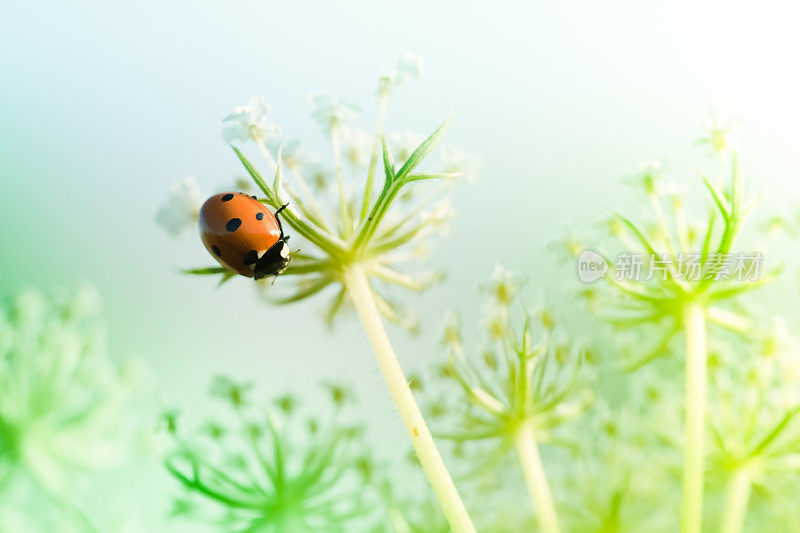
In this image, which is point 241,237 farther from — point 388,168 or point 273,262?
point 388,168

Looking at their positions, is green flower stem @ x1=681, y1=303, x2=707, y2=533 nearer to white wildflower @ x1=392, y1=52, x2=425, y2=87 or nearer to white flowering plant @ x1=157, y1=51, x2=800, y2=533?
white flowering plant @ x1=157, y1=51, x2=800, y2=533

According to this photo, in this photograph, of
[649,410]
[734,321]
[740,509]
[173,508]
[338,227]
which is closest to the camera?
[338,227]

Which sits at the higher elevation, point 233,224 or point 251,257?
point 233,224

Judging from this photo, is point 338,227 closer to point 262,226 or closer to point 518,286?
point 262,226

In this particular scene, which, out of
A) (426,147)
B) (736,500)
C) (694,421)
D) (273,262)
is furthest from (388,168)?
(736,500)

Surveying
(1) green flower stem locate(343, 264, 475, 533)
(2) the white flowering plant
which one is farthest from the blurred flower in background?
(1) green flower stem locate(343, 264, 475, 533)

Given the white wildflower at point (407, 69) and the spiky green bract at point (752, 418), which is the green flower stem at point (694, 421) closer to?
the spiky green bract at point (752, 418)

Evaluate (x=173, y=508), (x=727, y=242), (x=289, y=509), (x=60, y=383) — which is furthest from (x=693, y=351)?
(x=60, y=383)
